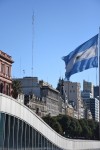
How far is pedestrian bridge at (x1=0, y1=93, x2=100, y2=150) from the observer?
114ft

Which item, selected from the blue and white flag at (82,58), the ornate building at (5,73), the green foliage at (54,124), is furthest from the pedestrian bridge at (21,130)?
the green foliage at (54,124)

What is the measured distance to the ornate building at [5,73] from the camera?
10481cm

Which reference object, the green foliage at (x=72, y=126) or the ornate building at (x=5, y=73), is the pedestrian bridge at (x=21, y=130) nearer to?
the ornate building at (x=5, y=73)

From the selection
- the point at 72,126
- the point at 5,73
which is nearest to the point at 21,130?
the point at 5,73

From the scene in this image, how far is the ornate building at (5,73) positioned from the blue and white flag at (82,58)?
56139 mm

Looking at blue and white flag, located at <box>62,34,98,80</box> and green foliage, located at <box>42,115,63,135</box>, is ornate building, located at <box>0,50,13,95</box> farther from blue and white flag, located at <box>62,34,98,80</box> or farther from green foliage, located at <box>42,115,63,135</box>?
blue and white flag, located at <box>62,34,98,80</box>

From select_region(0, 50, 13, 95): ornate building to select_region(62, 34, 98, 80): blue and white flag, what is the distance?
56.1 meters

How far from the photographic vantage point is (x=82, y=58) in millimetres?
48344

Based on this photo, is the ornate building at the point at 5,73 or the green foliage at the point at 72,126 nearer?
the ornate building at the point at 5,73

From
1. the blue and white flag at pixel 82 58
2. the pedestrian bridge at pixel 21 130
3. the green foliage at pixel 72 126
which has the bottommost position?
the green foliage at pixel 72 126

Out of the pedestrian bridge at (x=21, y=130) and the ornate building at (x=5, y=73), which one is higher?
the ornate building at (x=5, y=73)

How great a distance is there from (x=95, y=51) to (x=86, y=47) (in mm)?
1144

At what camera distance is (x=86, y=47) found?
49.2 meters

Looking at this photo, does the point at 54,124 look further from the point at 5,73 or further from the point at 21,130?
the point at 21,130
